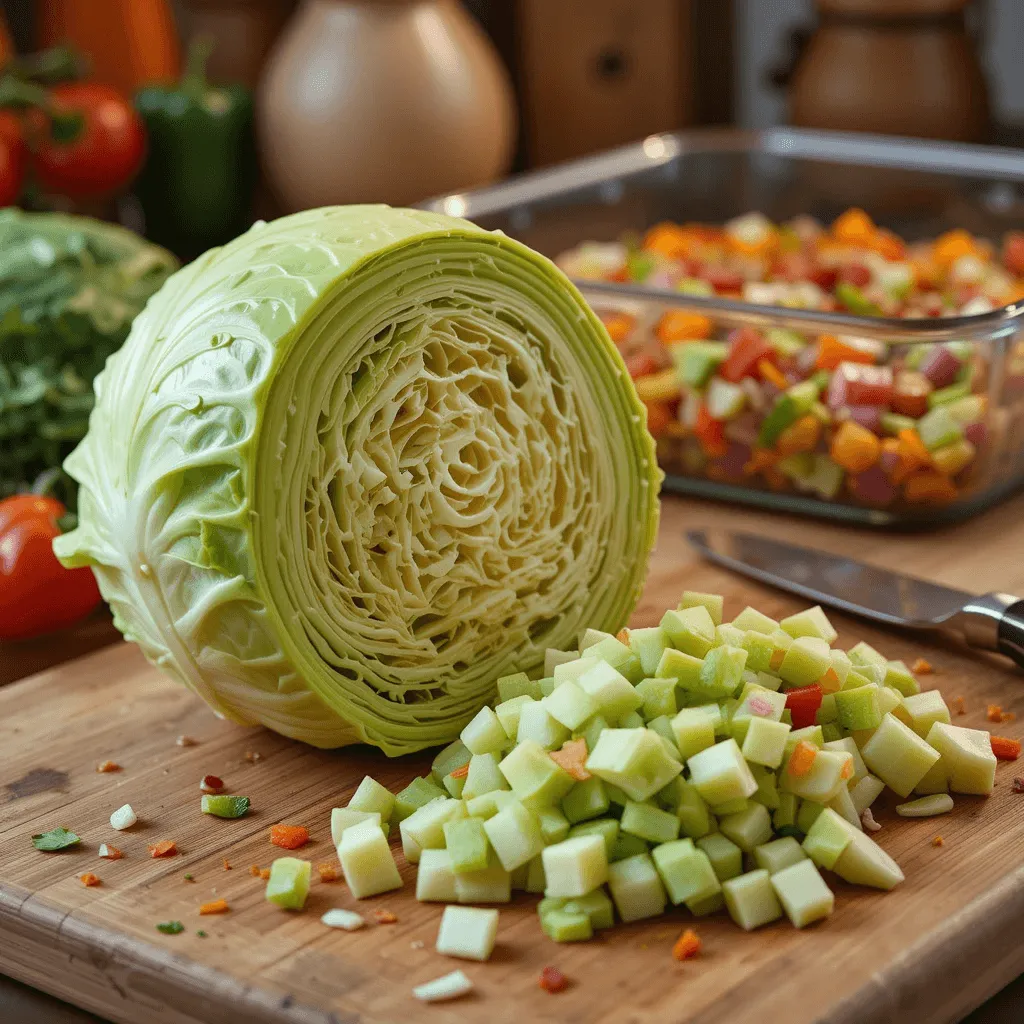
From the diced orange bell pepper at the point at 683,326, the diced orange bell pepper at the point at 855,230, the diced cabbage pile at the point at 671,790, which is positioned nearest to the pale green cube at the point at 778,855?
the diced cabbage pile at the point at 671,790

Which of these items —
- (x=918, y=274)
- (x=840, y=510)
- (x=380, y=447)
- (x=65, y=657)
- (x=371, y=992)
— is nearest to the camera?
(x=371, y=992)

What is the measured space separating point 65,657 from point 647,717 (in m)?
1.11

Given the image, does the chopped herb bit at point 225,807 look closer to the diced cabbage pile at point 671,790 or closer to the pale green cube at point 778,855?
the diced cabbage pile at point 671,790

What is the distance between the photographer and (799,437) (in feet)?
8.54

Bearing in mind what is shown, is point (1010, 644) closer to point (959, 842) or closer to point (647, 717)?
point (959, 842)

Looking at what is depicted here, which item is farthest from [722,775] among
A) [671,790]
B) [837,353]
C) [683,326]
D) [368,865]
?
[683,326]

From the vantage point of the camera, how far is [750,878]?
161 cm

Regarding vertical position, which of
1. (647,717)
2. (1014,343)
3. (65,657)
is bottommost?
(65,657)

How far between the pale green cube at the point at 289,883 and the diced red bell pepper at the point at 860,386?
1.23 m

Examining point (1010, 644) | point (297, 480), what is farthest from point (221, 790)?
point (1010, 644)

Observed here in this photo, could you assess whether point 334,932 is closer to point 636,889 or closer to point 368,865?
point 368,865

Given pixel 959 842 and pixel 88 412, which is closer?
pixel 959 842

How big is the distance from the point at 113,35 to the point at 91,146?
0.67 metres

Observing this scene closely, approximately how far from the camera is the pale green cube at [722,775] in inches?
64.6
